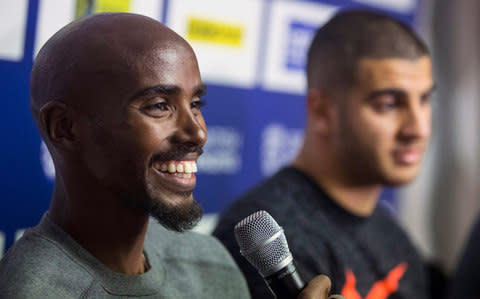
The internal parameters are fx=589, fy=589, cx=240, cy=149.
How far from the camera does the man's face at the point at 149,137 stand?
705 millimetres

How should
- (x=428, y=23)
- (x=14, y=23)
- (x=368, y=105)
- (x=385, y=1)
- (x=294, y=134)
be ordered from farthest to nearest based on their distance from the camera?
(x=428, y=23) → (x=385, y=1) → (x=294, y=134) → (x=368, y=105) → (x=14, y=23)

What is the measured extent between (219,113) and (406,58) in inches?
17.9

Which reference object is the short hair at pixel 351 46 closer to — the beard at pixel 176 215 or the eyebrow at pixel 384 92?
the eyebrow at pixel 384 92

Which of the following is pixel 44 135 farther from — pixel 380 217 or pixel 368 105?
pixel 380 217

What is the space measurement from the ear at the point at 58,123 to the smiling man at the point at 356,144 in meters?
0.54

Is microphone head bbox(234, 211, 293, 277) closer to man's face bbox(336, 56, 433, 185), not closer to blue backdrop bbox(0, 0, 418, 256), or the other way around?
blue backdrop bbox(0, 0, 418, 256)

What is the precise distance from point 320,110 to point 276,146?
268 mm

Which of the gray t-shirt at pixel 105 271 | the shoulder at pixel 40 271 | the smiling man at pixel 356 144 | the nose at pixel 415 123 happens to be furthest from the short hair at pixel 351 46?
the shoulder at pixel 40 271

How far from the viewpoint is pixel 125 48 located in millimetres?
711

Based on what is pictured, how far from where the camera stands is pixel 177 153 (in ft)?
2.39

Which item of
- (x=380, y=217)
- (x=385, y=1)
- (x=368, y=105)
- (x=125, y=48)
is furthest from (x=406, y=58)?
(x=125, y=48)

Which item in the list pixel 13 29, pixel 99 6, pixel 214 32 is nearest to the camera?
pixel 13 29

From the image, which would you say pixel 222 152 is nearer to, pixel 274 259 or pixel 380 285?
pixel 380 285

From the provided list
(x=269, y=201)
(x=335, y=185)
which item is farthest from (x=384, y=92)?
(x=269, y=201)
